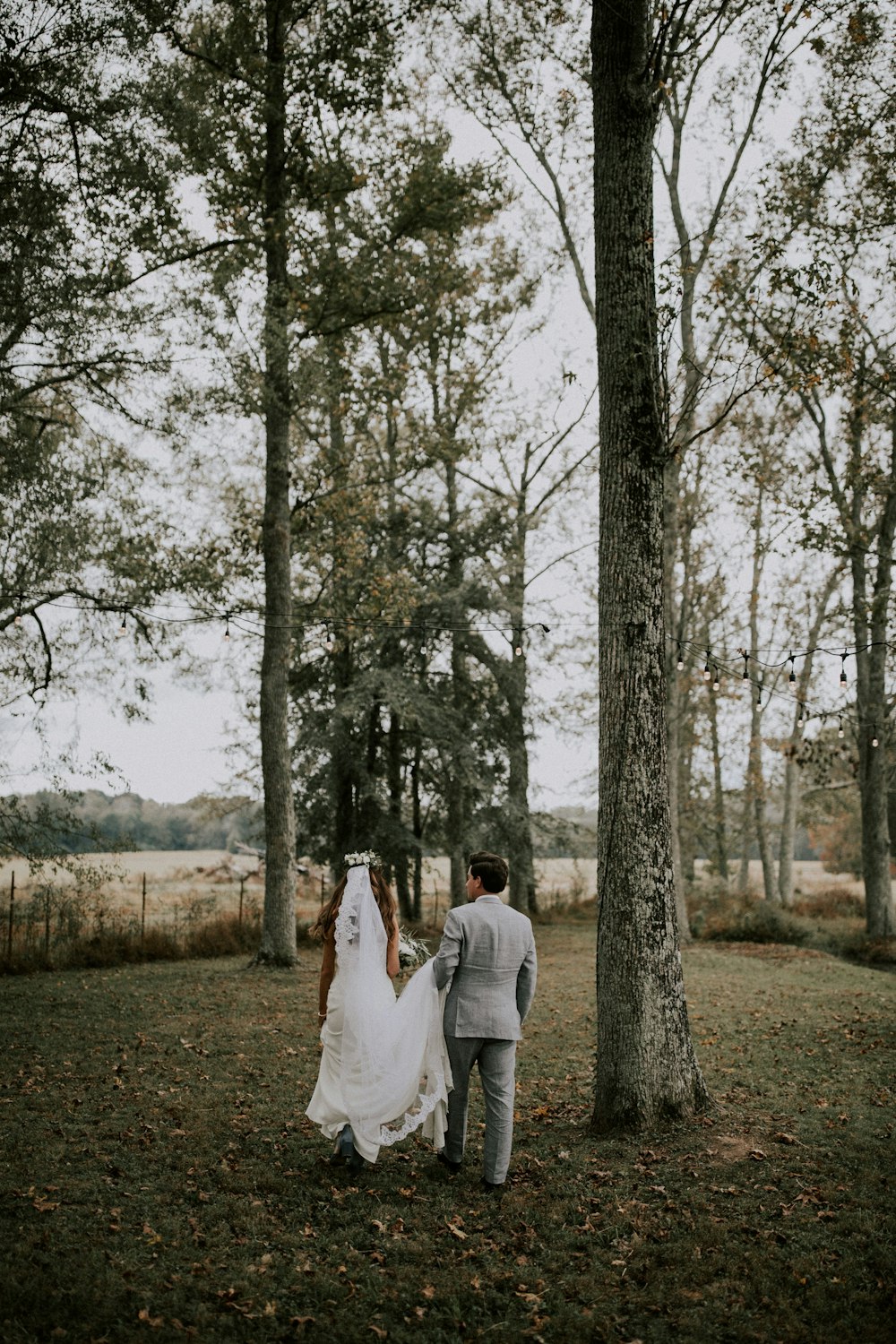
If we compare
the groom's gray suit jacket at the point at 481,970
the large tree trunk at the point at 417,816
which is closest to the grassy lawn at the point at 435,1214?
the groom's gray suit jacket at the point at 481,970

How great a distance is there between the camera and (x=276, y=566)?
15648 mm

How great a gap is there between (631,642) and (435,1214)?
3.82 m

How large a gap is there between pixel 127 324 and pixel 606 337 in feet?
29.8

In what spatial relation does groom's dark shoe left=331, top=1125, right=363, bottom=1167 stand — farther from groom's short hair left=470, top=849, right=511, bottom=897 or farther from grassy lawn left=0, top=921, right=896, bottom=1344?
groom's short hair left=470, top=849, right=511, bottom=897

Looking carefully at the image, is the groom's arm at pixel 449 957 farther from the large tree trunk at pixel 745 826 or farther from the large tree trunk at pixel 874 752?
the large tree trunk at pixel 745 826

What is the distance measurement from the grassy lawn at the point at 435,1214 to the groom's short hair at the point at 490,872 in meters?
1.76

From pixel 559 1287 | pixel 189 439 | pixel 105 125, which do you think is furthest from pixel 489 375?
pixel 559 1287

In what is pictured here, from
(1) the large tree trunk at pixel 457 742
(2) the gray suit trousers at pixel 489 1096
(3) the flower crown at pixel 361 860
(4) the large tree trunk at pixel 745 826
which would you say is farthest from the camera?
(4) the large tree trunk at pixel 745 826

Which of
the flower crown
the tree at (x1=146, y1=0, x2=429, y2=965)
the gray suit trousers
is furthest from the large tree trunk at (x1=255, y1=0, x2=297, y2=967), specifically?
the gray suit trousers

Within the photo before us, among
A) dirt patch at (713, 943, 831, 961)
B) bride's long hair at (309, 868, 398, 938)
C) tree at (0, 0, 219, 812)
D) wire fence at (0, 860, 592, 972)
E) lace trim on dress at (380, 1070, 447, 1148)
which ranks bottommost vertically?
dirt patch at (713, 943, 831, 961)

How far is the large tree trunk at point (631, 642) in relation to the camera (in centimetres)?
633

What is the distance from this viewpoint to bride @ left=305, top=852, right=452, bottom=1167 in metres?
5.68

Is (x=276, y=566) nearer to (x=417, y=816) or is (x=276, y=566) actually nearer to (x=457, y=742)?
(x=457, y=742)

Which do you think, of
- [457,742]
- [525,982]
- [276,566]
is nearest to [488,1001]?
[525,982]
